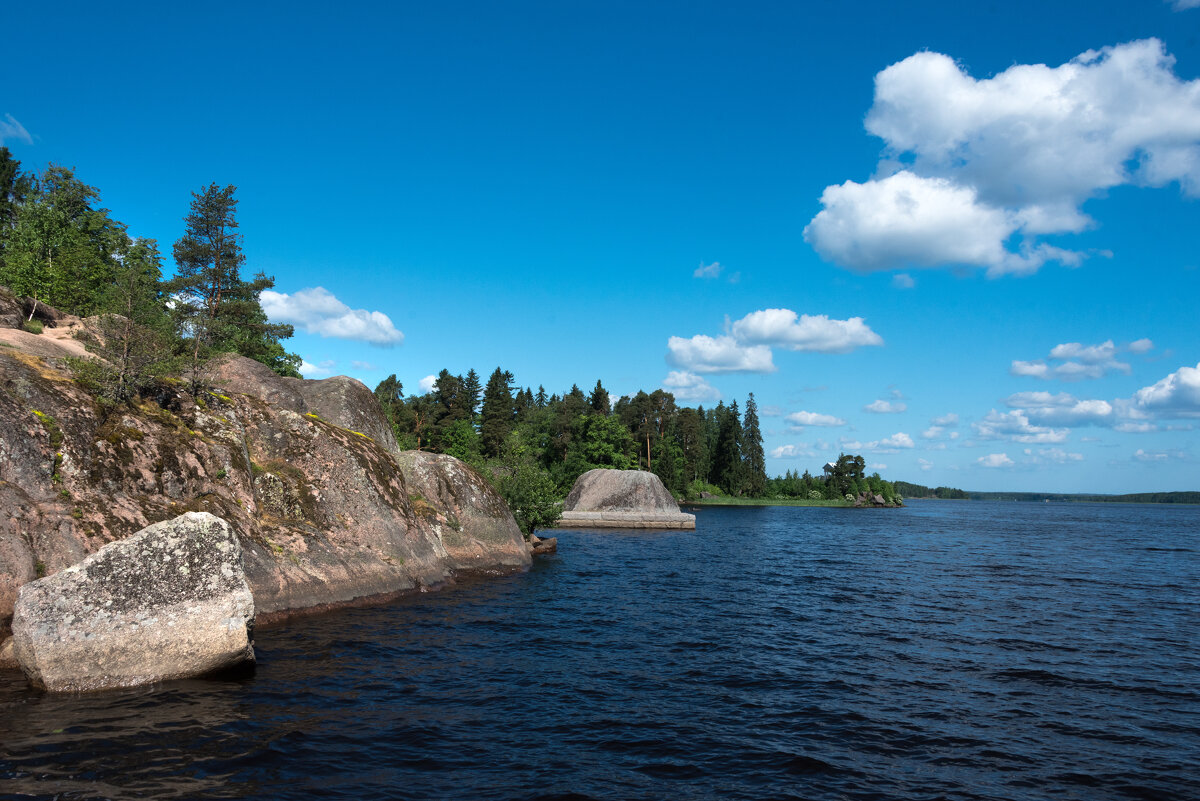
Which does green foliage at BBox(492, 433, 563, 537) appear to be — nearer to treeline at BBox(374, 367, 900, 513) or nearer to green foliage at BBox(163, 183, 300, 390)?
green foliage at BBox(163, 183, 300, 390)

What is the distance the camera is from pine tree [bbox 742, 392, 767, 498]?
13612cm

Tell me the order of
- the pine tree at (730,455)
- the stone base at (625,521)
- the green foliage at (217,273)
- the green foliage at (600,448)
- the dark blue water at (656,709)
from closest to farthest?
the dark blue water at (656,709) < the green foliage at (217,273) < the stone base at (625,521) < the green foliage at (600,448) < the pine tree at (730,455)

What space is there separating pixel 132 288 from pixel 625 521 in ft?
174

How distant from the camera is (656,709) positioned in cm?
1285

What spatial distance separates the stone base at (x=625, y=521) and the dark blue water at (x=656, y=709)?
4088 cm

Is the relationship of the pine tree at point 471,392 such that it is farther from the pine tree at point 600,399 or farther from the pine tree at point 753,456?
the pine tree at point 753,456

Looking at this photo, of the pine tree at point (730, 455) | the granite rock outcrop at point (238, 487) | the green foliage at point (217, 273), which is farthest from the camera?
the pine tree at point (730, 455)

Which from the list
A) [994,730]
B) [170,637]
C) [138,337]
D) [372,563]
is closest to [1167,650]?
[994,730]

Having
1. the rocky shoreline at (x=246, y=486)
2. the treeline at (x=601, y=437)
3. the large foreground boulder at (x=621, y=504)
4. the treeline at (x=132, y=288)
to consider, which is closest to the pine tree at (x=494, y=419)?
the treeline at (x=601, y=437)

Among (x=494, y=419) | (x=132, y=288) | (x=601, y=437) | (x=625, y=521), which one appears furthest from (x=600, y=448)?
(x=132, y=288)

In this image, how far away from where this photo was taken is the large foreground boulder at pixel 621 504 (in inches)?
2618

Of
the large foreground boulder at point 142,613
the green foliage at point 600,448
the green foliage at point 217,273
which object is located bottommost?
the large foreground boulder at point 142,613

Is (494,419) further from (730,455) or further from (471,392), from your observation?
(730,455)

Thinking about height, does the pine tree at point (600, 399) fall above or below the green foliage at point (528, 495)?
above
